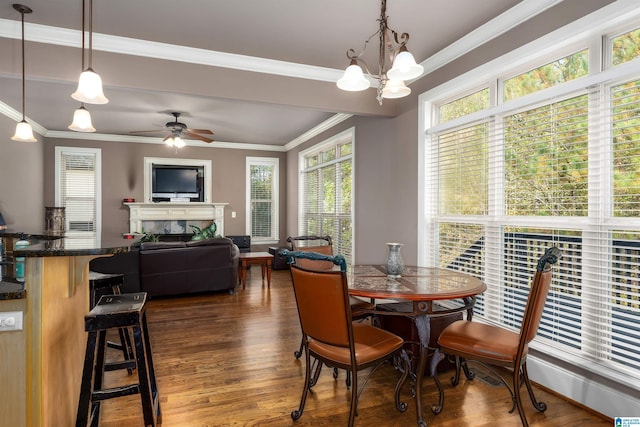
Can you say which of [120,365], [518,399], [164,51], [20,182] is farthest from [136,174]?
[518,399]

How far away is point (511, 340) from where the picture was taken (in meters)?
2.05

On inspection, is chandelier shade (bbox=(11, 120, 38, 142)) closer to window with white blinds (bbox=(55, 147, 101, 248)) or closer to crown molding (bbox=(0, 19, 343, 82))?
crown molding (bbox=(0, 19, 343, 82))

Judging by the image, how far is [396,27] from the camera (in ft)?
9.71

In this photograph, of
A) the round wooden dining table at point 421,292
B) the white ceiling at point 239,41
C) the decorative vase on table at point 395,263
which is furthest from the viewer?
the white ceiling at point 239,41

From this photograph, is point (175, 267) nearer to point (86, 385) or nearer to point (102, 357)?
point (102, 357)

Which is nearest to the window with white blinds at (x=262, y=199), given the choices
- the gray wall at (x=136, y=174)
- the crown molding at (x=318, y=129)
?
the gray wall at (x=136, y=174)

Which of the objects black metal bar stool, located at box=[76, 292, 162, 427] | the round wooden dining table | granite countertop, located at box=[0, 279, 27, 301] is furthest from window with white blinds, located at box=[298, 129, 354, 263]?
granite countertop, located at box=[0, 279, 27, 301]

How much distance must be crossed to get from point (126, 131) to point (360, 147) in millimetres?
4615

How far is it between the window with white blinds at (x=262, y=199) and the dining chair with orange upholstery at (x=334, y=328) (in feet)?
20.9

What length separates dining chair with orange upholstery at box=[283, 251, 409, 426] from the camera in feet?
6.04

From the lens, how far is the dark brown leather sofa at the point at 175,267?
15.1 ft

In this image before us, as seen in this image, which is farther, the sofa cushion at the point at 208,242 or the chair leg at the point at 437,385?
the sofa cushion at the point at 208,242

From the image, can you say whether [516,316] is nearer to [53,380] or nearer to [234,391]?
[234,391]

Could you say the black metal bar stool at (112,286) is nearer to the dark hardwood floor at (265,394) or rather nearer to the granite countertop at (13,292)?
the dark hardwood floor at (265,394)
